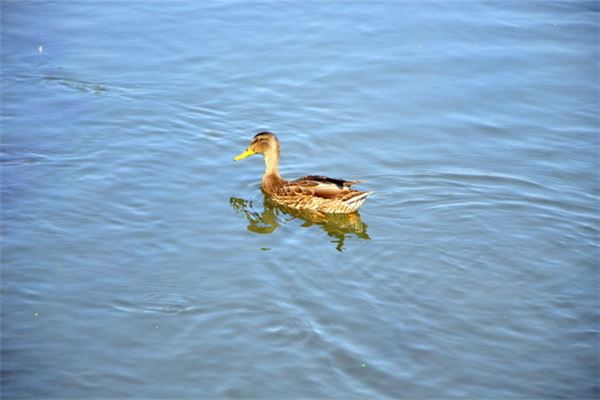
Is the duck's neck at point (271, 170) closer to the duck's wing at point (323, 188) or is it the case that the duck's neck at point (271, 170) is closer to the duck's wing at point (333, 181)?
the duck's wing at point (323, 188)

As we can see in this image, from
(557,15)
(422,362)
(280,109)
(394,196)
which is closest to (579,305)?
(422,362)

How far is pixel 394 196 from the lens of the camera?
10914 millimetres

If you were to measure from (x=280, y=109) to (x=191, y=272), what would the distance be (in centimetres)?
469

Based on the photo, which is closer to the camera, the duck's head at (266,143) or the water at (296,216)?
the water at (296,216)

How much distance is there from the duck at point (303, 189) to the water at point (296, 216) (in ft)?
0.71

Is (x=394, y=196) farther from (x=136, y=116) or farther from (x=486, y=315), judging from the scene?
(x=136, y=116)

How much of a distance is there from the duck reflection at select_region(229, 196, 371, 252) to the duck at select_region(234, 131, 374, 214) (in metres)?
0.07

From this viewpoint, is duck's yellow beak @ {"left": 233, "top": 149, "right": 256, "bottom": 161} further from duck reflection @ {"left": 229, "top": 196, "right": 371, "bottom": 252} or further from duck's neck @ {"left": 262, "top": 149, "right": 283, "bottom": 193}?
duck reflection @ {"left": 229, "top": 196, "right": 371, "bottom": 252}

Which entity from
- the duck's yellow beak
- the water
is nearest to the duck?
the duck's yellow beak

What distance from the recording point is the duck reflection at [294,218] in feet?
33.7

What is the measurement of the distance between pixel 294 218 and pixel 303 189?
1.25ft

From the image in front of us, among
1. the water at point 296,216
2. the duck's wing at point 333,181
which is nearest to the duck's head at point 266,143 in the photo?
the water at point 296,216

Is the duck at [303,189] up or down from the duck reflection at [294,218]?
up

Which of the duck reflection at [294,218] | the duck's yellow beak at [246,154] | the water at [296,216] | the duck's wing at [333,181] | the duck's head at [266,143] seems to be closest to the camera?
the water at [296,216]
